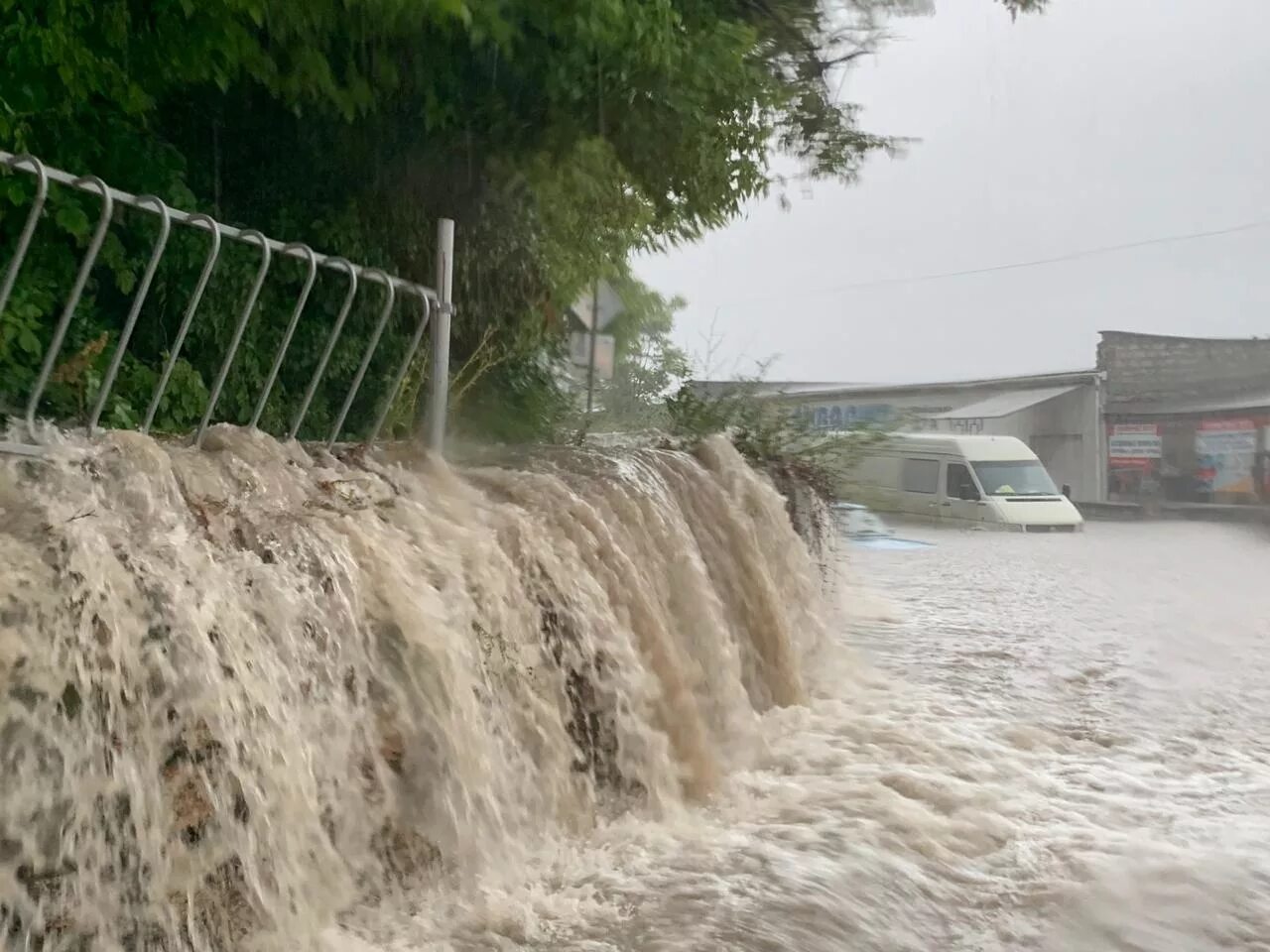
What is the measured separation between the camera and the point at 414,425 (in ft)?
12.6

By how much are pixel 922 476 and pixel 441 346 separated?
6964 mm

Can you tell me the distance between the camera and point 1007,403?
841 cm

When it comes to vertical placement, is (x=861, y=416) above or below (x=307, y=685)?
above

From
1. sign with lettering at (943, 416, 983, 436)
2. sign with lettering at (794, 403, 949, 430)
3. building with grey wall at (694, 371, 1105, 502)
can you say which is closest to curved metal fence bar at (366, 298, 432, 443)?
sign with lettering at (794, 403, 949, 430)

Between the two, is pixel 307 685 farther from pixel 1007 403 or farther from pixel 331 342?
pixel 1007 403

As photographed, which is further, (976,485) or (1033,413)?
(976,485)

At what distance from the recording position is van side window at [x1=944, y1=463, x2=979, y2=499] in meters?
9.39

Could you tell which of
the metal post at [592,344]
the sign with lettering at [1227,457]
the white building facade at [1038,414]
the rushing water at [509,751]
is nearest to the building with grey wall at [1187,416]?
the sign with lettering at [1227,457]

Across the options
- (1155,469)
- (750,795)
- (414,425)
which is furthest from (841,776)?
(1155,469)

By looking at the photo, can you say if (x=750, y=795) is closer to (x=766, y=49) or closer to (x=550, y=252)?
(x=550, y=252)

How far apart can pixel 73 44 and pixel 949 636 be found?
16.3 feet

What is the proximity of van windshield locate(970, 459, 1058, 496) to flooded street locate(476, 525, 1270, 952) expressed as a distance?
319cm

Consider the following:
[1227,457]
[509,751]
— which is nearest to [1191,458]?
[1227,457]

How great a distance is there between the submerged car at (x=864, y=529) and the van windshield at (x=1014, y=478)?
0.84 m
